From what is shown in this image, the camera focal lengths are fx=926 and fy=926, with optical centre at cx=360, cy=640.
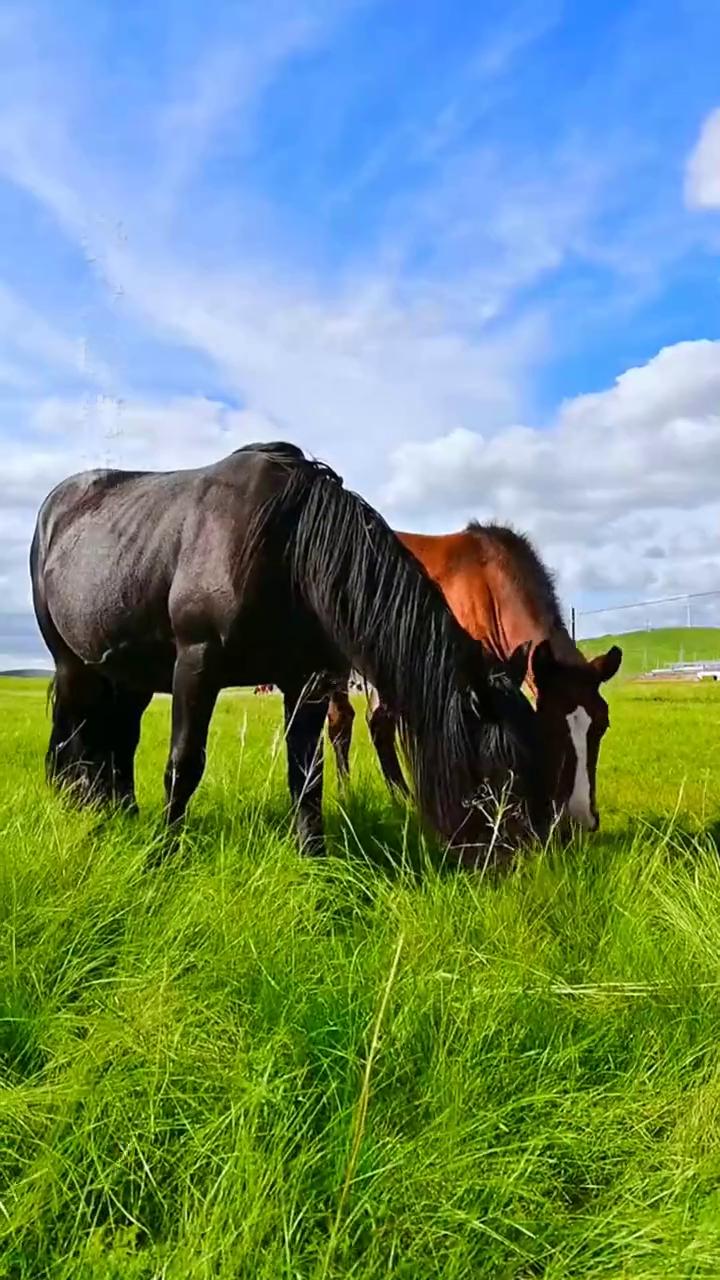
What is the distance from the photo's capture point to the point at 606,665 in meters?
5.55

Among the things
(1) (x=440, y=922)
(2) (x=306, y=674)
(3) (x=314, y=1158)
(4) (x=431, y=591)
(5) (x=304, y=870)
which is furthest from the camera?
(2) (x=306, y=674)

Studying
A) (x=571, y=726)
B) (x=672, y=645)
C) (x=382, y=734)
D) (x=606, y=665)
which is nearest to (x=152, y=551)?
(x=571, y=726)

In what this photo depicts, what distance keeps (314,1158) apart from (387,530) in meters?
3.24

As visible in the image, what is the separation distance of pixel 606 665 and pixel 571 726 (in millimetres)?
627

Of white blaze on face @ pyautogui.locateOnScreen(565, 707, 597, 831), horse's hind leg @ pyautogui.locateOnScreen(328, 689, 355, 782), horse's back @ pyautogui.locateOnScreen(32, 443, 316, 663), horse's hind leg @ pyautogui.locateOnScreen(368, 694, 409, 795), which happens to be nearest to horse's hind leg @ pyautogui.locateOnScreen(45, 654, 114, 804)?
horse's back @ pyautogui.locateOnScreen(32, 443, 316, 663)

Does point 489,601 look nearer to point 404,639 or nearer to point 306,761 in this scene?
point 306,761

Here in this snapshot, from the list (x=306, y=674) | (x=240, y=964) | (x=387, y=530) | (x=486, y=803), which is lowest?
(x=240, y=964)

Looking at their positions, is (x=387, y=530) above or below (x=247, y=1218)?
above

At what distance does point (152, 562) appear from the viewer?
521cm

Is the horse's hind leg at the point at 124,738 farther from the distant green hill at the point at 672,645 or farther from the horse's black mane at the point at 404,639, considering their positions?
the distant green hill at the point at 672,645

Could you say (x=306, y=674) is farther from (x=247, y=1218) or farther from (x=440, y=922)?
(x=247, y=1218)

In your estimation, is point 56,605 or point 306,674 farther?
point 56,605

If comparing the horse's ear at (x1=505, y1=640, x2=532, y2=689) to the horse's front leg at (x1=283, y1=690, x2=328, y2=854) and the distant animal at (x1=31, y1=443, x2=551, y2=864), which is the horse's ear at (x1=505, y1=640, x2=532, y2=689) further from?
the horse's front leg at (x1=283, y1=690, x2=328, y2=854)

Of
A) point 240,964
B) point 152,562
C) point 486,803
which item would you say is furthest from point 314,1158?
point 152,562
